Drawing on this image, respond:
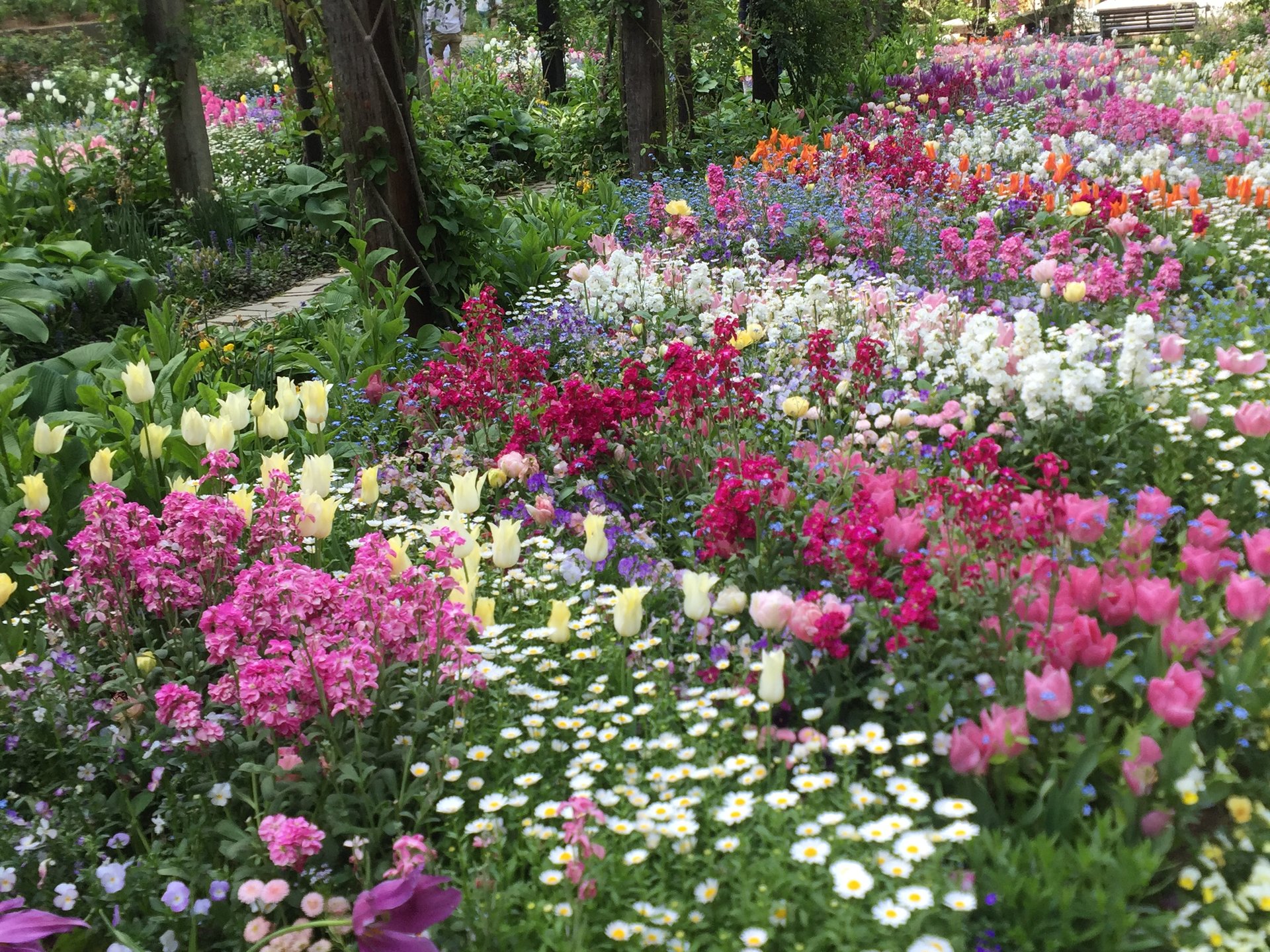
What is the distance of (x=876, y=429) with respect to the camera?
3.99 metres

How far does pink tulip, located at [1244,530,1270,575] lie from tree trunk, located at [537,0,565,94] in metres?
11.8

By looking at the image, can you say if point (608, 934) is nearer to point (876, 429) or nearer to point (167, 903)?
point (167, 903)

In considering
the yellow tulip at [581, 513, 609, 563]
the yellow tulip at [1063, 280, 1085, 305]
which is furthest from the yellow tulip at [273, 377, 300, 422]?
the yellow tulip at [1063, 280, 1085, 305]

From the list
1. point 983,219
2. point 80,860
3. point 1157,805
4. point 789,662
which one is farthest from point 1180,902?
point 983,219

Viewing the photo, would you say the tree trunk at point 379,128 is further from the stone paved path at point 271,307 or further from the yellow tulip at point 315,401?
the yellow tulip at point 315,401

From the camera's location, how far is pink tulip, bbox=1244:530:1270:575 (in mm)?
2277

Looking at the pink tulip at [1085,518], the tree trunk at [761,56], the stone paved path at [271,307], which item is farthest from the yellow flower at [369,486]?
the tree trunk at [761,56]

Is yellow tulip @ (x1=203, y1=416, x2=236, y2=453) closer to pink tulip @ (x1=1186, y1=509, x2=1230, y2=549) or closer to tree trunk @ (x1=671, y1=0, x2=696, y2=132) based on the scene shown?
pink tulip @ (x1=1186, y1=509, x2=1230, y2=549)

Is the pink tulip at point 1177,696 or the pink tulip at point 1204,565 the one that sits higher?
the pink tulip at point 1204,565

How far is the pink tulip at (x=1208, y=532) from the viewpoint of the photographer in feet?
7.77

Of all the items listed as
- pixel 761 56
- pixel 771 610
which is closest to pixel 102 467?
pixel 771 610

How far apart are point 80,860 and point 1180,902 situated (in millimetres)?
2189

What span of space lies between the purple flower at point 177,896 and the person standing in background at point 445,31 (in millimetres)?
16727

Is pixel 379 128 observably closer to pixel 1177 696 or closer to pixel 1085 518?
pixel 1085 518
